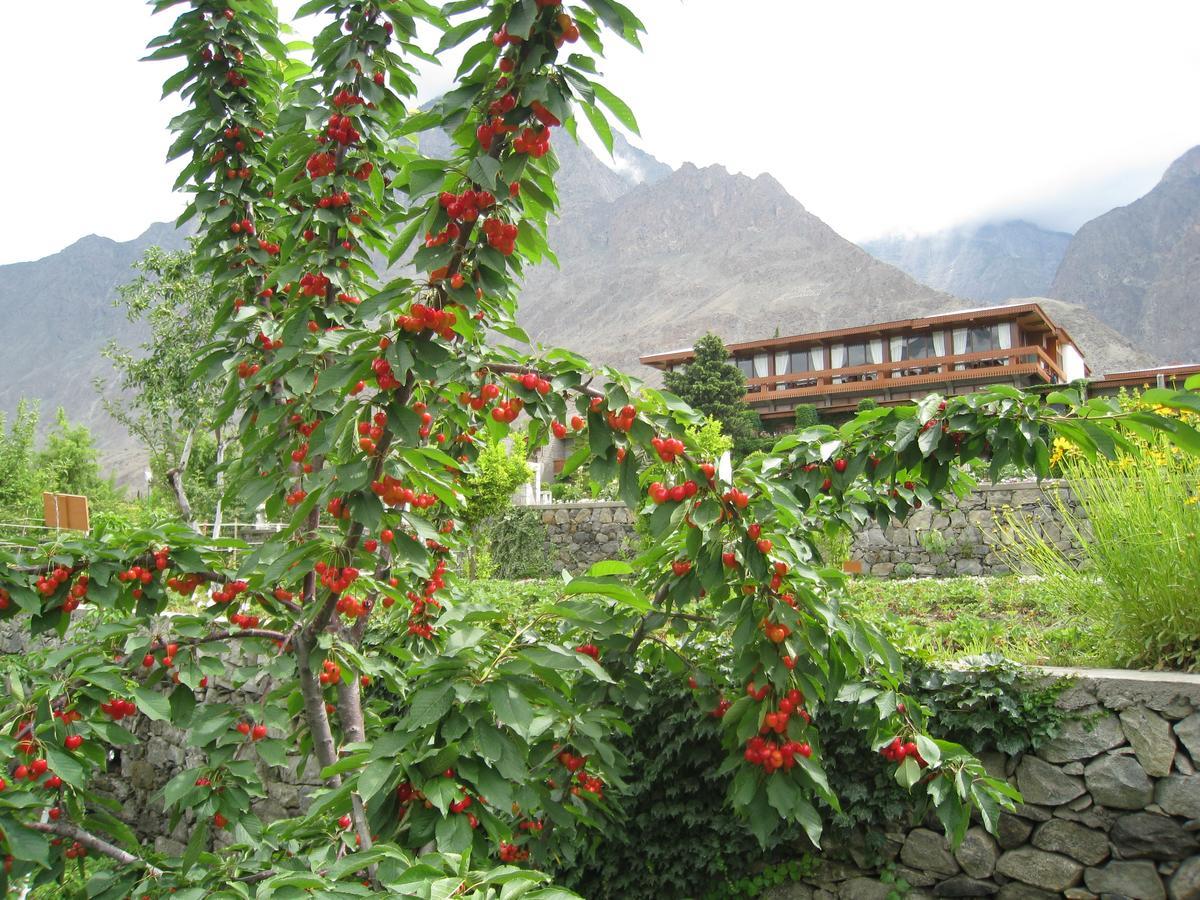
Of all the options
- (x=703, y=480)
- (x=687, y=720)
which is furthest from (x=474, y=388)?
(x=687, y=720)

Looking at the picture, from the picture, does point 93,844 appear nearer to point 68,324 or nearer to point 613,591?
point 613,591

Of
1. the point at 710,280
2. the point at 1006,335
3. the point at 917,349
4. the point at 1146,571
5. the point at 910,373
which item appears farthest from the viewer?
the point at 710,280

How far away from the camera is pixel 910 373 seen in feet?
84.6

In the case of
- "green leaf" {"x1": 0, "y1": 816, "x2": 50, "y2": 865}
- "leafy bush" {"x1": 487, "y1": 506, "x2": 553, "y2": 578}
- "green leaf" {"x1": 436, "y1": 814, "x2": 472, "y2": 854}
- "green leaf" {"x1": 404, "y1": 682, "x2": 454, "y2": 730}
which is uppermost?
"green leaf" {"x1": 404, "y1": 682, "x2": 454, "y2": 730}

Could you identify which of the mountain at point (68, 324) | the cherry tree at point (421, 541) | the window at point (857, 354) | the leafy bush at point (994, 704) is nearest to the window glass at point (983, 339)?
the window at point (857, 354)

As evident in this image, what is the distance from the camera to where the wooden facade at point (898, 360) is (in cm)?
2431

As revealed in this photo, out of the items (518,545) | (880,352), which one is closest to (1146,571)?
(518,545)

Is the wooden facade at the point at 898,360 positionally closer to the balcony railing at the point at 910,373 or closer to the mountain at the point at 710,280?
the balcony railing at the point at 910,373

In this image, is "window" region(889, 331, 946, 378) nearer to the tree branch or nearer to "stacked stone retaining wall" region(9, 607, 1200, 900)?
"stacked stone retaining wall" region(9, 607, 1200, 900)

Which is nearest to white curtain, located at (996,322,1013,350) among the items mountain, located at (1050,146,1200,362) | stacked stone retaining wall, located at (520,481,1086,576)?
stacked stone retaining wall, located at (520,481,1086,576)

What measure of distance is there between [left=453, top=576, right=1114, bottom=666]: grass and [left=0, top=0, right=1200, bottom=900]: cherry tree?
1.09 meters

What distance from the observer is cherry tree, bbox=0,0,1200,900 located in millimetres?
1322

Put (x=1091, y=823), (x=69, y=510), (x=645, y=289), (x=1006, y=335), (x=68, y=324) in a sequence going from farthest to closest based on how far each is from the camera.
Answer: (x=68, y=324)
(x=645, y=289)
(x=1006, y=335)
(x=69, y=510)
(x=1091, y=823)

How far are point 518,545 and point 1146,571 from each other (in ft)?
34.8
